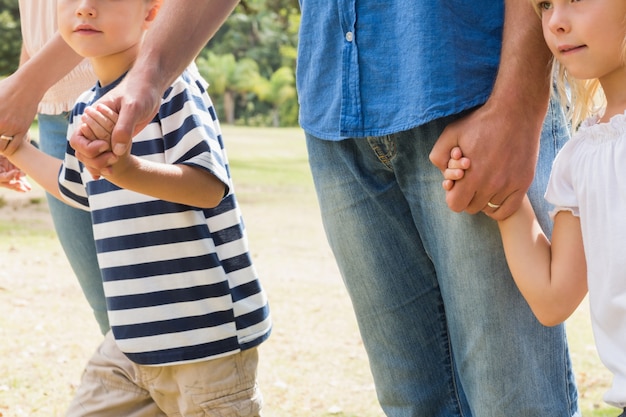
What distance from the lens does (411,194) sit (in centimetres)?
195

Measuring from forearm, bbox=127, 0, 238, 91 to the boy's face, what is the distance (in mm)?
399

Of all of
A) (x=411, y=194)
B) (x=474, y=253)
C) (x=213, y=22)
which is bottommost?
(x=474, y=253)

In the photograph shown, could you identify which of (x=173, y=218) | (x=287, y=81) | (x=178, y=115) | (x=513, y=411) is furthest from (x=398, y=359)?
(x=287, y=81)

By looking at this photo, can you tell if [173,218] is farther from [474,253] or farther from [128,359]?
[474,253]

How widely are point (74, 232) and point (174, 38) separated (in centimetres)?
124

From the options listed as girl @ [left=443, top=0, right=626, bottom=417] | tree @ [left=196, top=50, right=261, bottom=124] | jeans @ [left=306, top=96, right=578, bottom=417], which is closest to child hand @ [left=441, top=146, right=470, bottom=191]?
girl @ [left=443, top=0, right=626, bottom=417]

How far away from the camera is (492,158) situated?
5.65 ft

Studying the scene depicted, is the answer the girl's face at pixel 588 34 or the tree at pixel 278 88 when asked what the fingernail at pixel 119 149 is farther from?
the tree at pixel 278 88

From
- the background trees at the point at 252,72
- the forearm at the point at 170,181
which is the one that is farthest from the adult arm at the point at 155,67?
the background trees at the point at 252,72

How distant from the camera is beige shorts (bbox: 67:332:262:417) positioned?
233cm

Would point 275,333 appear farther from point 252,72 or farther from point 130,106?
point 252,72

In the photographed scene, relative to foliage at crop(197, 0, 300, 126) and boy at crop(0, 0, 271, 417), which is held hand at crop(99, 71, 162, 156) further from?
foliage at crop(197, 0, 300, 126)

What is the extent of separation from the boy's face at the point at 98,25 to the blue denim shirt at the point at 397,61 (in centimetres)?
54

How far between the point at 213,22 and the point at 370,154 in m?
0.44
